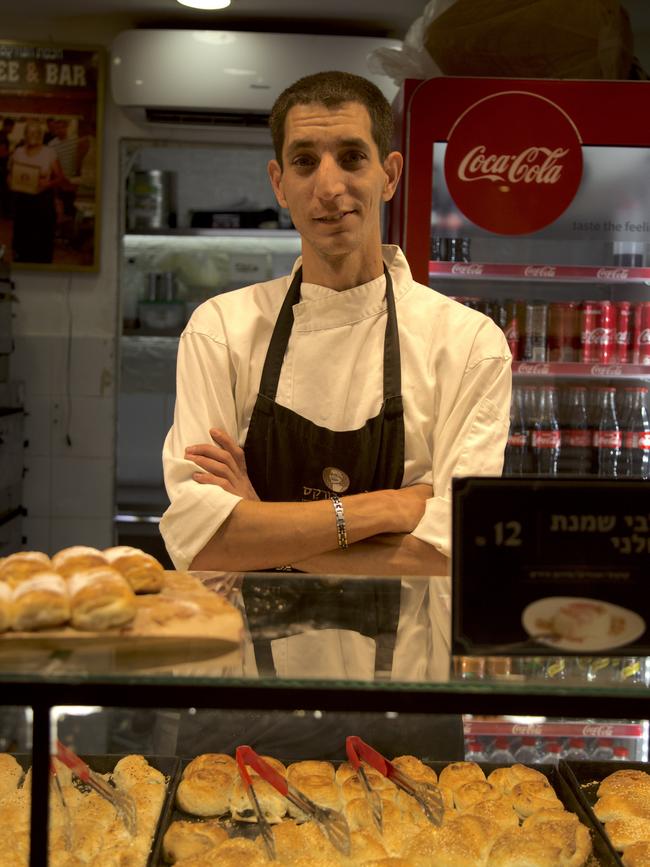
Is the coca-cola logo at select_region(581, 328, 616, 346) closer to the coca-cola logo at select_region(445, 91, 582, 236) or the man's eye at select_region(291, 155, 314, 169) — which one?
the coca-cola logo at select_region(445, 91, 582, 236)

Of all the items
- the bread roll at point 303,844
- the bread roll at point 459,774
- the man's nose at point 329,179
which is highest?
the man's nose at point 329,179

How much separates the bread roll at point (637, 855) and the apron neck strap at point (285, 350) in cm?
91

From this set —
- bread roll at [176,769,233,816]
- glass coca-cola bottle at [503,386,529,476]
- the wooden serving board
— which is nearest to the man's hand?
bread roll at [176,769,233,816]

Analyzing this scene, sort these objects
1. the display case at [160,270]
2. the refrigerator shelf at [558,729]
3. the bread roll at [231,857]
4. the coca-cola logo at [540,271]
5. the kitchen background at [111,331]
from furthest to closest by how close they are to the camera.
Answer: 1. the display case at [160,270]
2. the kitchen background at [111,331]
3. the coca-cola logo at [540,271]
4. the refrigerator shelf at [558,729]
5. the bread roll at [231,857]

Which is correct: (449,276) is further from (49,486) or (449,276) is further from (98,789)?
(49,486)

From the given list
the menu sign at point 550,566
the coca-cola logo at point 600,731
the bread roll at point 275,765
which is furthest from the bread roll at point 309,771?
the coca-cola logo at point 600,731

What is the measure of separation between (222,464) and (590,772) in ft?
2.67

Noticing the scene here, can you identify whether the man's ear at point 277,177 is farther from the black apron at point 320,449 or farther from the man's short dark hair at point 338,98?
the black apron at point 320,449

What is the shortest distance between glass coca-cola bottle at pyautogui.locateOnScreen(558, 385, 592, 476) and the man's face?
191 cm

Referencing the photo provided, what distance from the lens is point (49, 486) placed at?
5.09 metres

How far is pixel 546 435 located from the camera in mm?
3586

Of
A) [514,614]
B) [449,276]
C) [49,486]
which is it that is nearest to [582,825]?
[514,614]

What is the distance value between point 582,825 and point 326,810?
36cm

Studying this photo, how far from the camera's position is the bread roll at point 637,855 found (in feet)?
4.19
